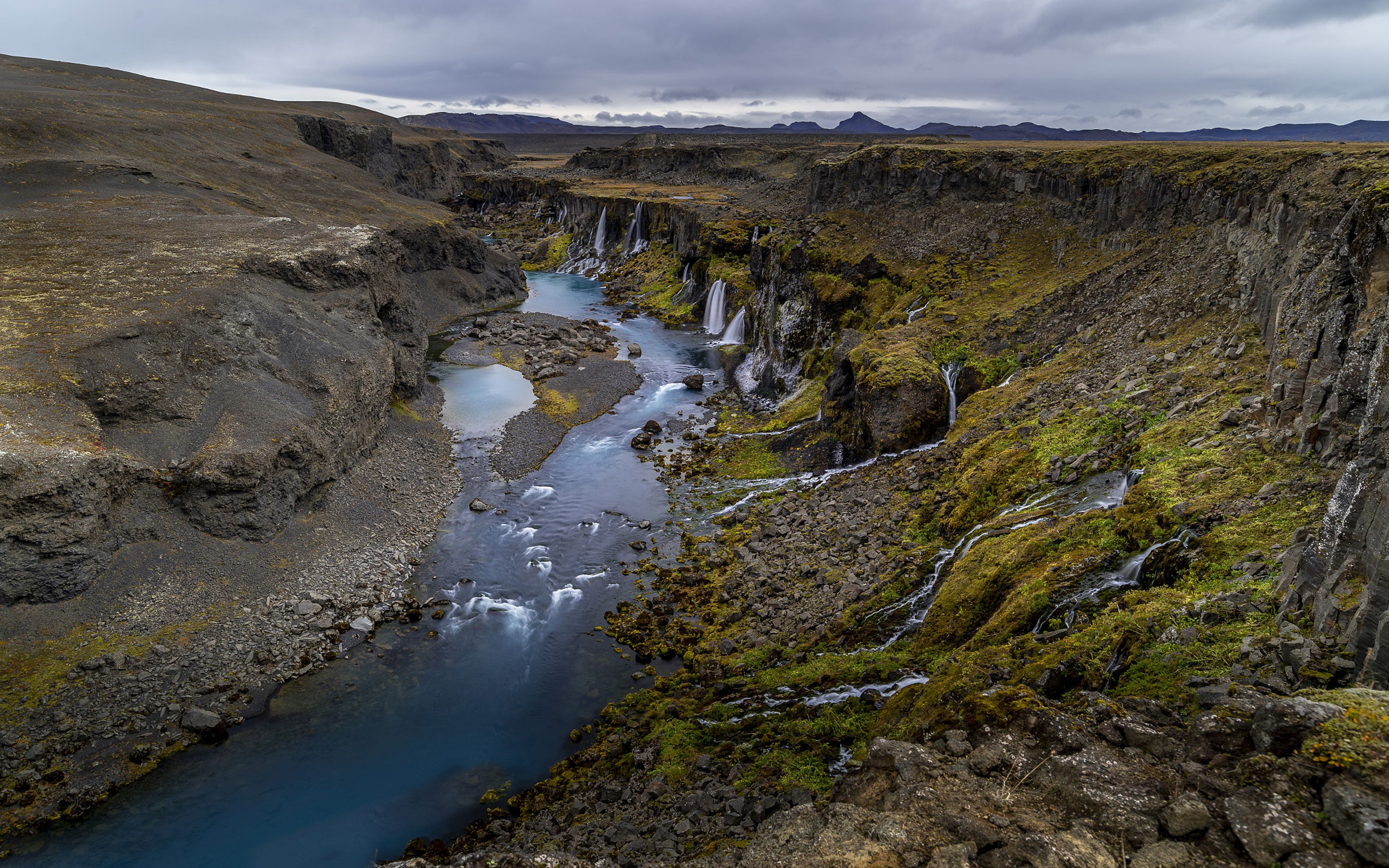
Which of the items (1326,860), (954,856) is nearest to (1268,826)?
(1326,860)

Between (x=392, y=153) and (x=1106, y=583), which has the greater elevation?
(x=392, y=153)

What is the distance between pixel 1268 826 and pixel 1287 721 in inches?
58.4

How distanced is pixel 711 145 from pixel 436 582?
414 ft

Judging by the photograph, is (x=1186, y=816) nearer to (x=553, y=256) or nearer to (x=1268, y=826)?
(x=1268, y=826)

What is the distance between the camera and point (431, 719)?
2288 centimetres

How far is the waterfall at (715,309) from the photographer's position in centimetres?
6738

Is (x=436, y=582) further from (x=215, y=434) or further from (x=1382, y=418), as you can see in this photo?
(x=1382, y=418)

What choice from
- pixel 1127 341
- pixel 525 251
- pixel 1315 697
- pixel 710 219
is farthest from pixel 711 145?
pixel 1315 697

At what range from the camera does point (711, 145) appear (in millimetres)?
136875

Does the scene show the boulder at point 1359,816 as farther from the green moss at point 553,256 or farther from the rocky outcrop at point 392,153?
the rocky outcrop at point 392,153

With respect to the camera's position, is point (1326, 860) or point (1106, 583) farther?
point (1106, 583)

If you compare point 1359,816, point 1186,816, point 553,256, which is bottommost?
point 1186,816

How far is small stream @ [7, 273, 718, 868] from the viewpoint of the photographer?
18.8m

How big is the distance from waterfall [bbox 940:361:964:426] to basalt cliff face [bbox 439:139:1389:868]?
7.9 inches
